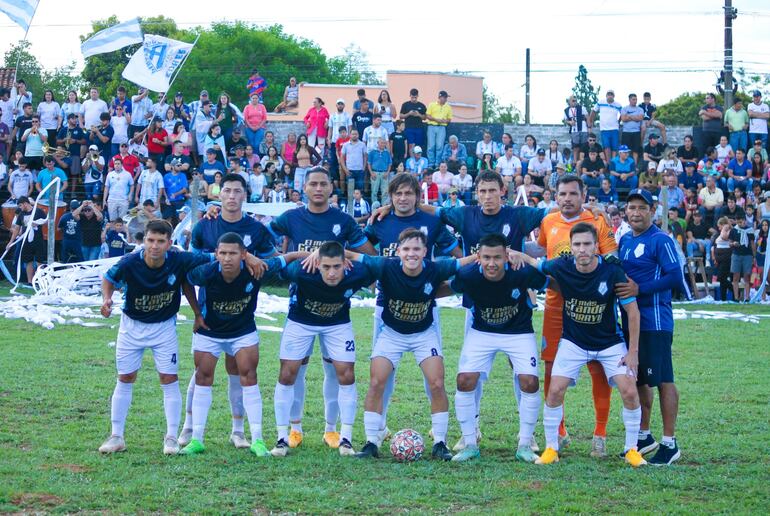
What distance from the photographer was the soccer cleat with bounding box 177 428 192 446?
811 centimetres

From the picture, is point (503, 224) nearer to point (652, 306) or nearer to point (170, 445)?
point (652, 306)

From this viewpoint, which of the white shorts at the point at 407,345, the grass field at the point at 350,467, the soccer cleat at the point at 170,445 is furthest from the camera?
the white shorts at the point at 407,345

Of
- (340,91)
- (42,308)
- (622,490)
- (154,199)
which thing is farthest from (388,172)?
(340,91)

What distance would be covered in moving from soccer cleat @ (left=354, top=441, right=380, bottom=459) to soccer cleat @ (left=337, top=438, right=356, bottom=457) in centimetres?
5

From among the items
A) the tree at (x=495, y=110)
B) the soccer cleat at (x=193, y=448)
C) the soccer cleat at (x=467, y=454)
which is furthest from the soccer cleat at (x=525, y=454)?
the tree at (x=495, y=110)

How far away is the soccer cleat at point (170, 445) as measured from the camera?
7.67m

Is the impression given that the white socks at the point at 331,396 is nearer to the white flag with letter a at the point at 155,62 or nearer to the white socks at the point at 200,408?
the white socks at the point at 200,408

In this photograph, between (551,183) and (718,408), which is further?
(551,183)

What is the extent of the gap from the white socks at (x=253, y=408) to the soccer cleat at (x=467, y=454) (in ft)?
5.39

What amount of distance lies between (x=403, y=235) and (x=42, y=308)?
11.1 metres

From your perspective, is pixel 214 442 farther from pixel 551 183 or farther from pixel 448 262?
pixel 551 183

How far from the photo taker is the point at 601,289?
24.9ft

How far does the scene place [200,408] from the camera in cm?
790

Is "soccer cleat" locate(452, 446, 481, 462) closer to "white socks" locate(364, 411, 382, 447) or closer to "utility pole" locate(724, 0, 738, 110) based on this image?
"white socks" locate(364, 411, 382, 447)
